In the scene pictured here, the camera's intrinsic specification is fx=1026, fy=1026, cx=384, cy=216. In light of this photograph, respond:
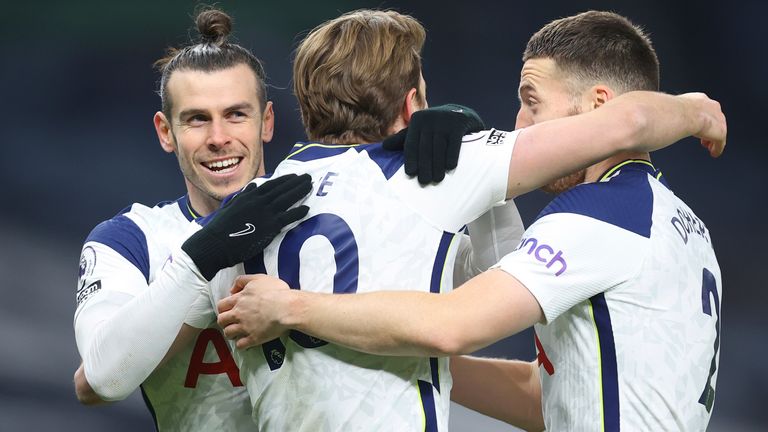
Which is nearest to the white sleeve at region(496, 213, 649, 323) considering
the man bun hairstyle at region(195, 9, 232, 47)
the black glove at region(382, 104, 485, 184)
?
the black glove at region(382, 104, 485, 184)

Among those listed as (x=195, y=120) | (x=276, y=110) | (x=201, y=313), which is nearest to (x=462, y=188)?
(x=201, y=313)

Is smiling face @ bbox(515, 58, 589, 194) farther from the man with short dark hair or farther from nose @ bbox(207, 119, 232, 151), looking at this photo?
nose @ bbox(207, 119, 232, 151)

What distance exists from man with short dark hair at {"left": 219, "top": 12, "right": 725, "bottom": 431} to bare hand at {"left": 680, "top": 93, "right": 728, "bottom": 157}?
120 millimetres

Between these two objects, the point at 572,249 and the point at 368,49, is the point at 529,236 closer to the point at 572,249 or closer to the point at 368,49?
the point at 572,249

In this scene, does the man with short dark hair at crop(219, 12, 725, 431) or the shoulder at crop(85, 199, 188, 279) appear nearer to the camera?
the man with short dark hair at crop(219, 12, 725, 431)

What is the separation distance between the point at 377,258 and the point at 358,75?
0.41m

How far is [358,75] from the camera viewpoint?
2268 millimetres

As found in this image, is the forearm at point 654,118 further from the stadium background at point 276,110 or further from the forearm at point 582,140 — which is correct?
the stadium background at point 276,110

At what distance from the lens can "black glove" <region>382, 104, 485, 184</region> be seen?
7.04 feet

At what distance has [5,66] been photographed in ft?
Result: 17.5

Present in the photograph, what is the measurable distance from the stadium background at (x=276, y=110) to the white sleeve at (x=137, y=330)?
2644 mm

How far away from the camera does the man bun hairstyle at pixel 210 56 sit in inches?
117

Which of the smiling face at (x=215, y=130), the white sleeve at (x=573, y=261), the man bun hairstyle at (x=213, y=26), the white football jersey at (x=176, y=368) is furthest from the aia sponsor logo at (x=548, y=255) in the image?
the man bun hairstyle at (x=213, y=26)

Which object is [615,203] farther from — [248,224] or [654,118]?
[248,224]
